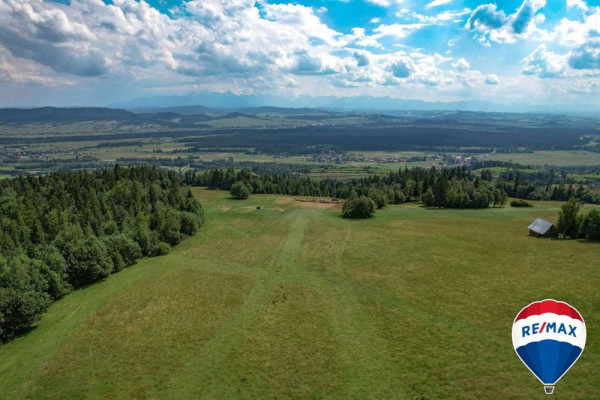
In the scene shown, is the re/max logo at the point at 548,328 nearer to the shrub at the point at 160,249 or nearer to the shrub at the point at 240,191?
the shrub at the point at 160,249

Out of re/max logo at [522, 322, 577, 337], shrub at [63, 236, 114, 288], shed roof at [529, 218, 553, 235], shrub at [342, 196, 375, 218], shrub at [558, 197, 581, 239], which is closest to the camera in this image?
re/max logo at [522, 322, 577, 337]

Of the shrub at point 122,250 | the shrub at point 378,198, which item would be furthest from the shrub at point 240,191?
the shrub at point 122,250

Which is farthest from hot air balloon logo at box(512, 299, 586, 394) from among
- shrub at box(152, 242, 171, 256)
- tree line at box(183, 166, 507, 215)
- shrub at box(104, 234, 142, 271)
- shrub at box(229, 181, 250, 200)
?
shrub at box(229, 181, 250, 200)

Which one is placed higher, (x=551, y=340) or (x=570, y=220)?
(x=551, y=340)

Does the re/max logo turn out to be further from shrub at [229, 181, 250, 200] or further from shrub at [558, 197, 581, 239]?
shrub at [229, 181, 250, 200]

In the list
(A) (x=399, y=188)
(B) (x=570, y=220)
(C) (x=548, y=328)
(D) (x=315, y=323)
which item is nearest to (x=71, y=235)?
(D) (x=315, y=323)

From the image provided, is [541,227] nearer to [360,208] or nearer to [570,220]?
[570,220]
